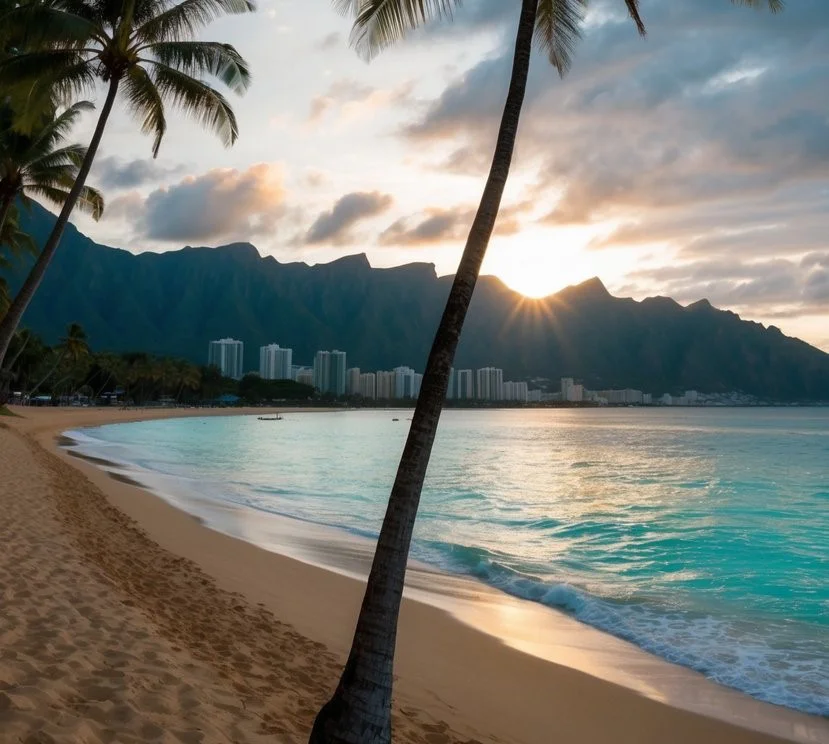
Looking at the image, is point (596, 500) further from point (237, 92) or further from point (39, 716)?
point (39, 716)

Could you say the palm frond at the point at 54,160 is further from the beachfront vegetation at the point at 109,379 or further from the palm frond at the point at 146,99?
the beachfront vegetation at the point at 109,379

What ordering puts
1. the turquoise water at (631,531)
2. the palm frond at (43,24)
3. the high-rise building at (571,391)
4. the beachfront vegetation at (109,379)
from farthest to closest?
the high-rise building at (571,391)
the beachfront vegetation at (109,379)
the palm frond at (43,24)
the turquoise water at (631,531)

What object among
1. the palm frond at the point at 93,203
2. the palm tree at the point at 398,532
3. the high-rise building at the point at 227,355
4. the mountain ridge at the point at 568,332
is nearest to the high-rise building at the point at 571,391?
the mountain ridge at the point at 568,332

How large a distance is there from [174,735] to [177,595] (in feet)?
11.9

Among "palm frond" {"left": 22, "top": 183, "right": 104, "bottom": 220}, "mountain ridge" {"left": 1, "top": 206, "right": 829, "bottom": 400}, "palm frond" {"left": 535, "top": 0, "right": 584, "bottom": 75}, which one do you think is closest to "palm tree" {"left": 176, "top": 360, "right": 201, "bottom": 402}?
"mountain ridge" {"left": 1, "top": 206, "right": 829, "bottom": 400}

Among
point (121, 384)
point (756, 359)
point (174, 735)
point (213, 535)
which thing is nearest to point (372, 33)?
point (174, 735)

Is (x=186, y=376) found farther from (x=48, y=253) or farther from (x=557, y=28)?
(x=557, y=28)

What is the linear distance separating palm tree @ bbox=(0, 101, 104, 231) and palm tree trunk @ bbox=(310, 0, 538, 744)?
1242 centimetres

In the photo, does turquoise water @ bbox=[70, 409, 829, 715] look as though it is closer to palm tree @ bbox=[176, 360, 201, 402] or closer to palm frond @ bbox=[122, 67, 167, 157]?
palm frond @ bbox=[122, 67, 167, 157]

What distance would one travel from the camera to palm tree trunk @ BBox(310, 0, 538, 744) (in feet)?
10.0

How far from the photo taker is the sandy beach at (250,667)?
3555 mm

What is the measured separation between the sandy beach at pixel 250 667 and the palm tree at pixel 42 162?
28.9ft

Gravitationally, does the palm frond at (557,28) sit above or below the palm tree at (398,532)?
above

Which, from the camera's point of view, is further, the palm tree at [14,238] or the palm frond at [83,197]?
the palm tree at [14,238]
